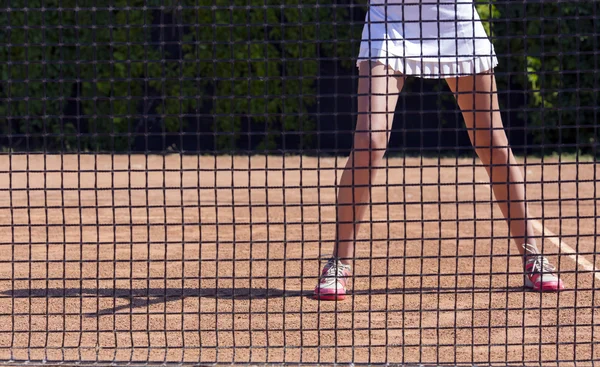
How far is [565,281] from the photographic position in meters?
4.29

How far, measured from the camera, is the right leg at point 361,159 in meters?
3.74

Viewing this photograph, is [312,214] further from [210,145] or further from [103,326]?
[210,145]

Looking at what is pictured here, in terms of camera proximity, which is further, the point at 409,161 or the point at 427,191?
the point at 409,161

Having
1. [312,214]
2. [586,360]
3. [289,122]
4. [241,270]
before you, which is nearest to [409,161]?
[289,122]

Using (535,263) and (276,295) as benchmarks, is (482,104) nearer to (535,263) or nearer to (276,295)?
(535,263)

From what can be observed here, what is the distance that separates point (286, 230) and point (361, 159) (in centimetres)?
103

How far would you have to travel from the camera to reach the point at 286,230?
480 centimetres

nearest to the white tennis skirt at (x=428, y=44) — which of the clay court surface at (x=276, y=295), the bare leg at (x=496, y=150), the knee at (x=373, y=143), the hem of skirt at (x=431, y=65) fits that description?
the hem of skirt at (x=431, y=65)

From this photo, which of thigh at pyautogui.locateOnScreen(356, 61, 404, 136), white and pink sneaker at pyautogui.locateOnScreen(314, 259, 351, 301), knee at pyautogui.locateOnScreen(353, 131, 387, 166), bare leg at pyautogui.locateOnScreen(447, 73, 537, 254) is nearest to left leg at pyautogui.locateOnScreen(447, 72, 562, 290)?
bare leg at pyautogui.locateOnScreen(447, 73, 537, 254)

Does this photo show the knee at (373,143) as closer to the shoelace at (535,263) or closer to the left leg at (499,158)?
the left leg at (499,158)

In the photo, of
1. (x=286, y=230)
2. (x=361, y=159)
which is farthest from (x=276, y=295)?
(x=286, y=230)

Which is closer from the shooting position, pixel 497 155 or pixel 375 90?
pixel 375 90

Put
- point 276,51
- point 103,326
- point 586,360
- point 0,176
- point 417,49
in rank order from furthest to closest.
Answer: point 276,51, point 0,176, point 417,49, point 103,326, point 586,360

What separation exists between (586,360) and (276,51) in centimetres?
820
